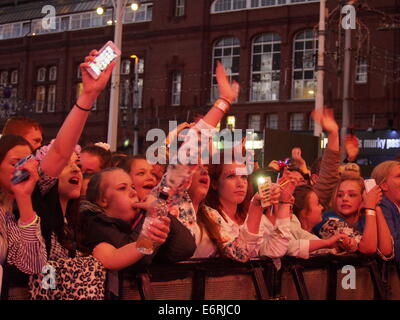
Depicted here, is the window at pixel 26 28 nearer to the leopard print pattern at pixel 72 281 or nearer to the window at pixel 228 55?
the window at pixel 228 55

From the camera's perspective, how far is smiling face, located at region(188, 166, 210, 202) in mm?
4375

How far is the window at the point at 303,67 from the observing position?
33.1 metres

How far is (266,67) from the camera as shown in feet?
114

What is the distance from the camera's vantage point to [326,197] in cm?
650

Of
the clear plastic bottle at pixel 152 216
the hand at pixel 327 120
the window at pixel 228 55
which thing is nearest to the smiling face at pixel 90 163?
the hand at pixel 327 120

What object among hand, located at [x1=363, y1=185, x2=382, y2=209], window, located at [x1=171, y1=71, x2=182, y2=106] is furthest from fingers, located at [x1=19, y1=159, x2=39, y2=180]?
window, located at [x1=171, y1=71, x2=182, y2=106]

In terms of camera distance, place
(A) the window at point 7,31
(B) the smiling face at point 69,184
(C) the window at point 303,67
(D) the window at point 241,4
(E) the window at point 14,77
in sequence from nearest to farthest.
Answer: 1. (B) the smiling face at point 69,184
2. (C) the window at point 303,67
3. (D) the window at point 241,4
4. (E) the window at point 14,77
5. (A) the window at point 7,31

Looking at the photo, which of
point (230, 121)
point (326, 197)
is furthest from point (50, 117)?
point (326, 197)

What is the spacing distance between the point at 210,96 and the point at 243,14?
440 cm

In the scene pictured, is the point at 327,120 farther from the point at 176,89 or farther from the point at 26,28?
the point at 26,28

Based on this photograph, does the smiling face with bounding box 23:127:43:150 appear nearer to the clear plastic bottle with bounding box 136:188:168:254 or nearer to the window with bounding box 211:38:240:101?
the clear plastic bottle with bounding box 136:188:168:254

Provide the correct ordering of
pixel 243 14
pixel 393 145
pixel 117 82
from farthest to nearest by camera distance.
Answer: pixel 243 14 → pixel 393 145 → pixel 117 82

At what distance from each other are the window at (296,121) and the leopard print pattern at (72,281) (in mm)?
29701
